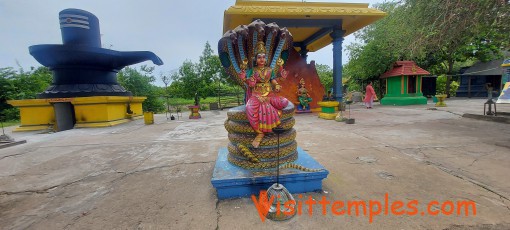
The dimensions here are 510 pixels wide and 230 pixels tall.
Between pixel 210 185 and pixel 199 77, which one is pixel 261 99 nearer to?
pixel 210 185

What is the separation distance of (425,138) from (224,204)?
488cm

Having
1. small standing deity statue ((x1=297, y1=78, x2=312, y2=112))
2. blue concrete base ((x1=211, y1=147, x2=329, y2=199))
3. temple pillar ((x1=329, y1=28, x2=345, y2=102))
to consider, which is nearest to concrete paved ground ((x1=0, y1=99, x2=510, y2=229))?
blue concrete base ((x1=211, y1=147, x2=329, y2=199))

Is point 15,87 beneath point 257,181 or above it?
above

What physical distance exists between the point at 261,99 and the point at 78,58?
436 inches

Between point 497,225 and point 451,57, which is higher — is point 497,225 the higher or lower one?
the lower one

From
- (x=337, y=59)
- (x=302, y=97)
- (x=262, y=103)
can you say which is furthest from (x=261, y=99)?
(x=337, y=59)

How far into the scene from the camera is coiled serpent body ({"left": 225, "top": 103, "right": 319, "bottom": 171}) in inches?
102

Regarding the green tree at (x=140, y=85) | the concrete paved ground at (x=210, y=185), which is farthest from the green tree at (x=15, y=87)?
the concrete paved ground at (x=210, y=185)

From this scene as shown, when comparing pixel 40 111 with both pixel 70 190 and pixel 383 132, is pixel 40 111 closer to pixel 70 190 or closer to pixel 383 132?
pixel 70 190

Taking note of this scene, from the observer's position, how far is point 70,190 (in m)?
2.87

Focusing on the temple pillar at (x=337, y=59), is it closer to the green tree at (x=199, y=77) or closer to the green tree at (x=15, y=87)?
the green tree at (x=199, y=77)

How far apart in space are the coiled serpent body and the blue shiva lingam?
34.1ft

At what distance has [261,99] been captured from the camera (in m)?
2.56

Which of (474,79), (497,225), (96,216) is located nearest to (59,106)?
(96,216)
